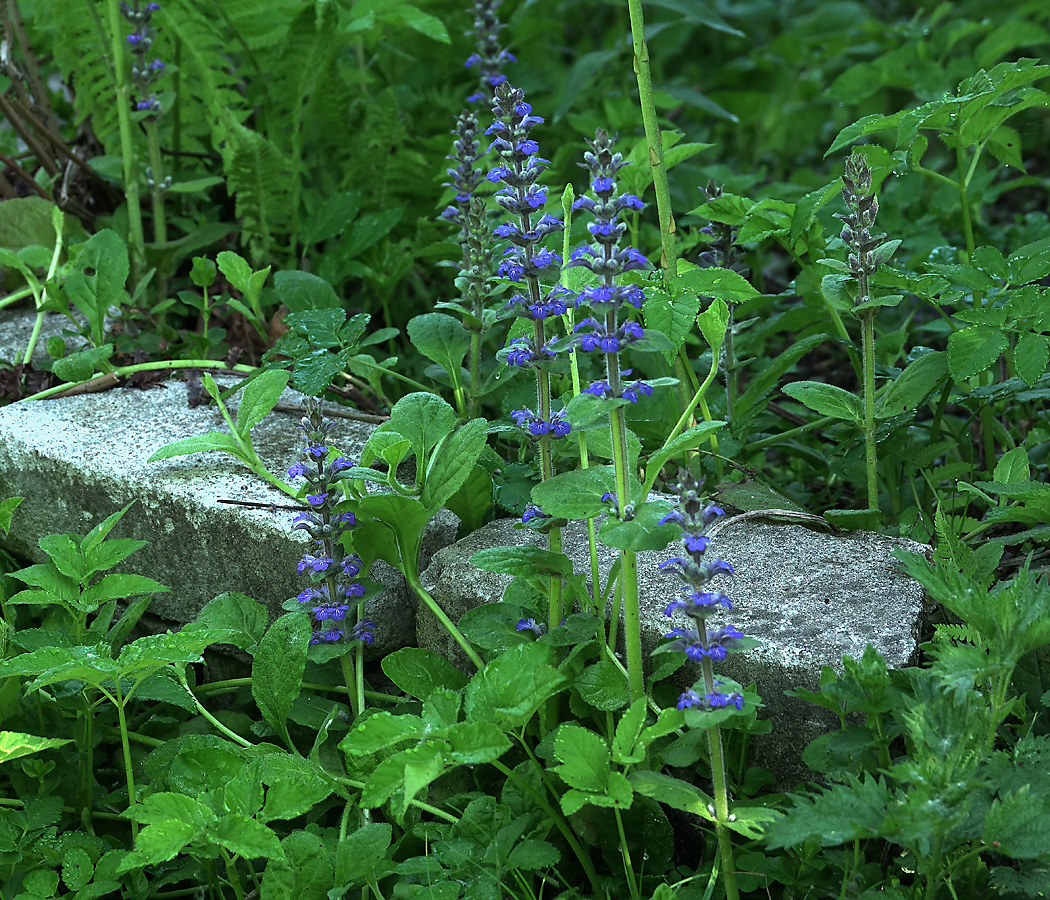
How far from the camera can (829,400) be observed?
204 centimetres

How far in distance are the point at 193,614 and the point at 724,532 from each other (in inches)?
46.3

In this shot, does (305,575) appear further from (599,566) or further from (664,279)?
(664,279)

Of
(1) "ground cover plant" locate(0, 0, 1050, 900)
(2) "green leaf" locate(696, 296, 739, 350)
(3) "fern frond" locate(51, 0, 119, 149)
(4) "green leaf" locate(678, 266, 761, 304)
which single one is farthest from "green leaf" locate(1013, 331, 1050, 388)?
(3) "fern frond" locate(51, 0, 119, 149)

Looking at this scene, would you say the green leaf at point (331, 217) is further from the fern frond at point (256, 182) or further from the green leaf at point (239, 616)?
the green leaf at point (239, 616)

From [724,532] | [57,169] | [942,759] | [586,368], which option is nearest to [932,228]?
[586,368]

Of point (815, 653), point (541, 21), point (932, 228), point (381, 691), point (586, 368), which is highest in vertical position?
point (541, 21)

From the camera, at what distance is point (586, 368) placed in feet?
8.36

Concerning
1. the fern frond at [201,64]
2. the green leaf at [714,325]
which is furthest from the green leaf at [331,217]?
the green leaf at [714,325]

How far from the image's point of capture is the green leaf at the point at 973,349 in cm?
198

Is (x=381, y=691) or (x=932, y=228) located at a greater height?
(x=932, y=228)

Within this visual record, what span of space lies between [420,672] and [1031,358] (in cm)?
128

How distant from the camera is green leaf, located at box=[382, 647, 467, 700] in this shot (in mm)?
1804

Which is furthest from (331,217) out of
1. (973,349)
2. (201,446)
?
(973,349)

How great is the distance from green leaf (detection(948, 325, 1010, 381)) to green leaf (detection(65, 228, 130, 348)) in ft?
6.44
